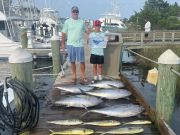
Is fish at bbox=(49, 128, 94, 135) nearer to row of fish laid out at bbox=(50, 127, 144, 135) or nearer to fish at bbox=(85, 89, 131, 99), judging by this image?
row of fish laid out at bbox=(50, 127, 144, 135)

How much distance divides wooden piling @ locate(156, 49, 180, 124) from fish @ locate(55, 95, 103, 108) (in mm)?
1211

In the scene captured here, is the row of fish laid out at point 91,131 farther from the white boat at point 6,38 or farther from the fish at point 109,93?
the white boat at point 6,38

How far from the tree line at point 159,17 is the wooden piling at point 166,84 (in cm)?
4112

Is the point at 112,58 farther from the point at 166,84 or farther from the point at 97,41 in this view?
the point at 166,84

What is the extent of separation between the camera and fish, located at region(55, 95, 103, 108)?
631cm

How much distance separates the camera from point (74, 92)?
7090mm

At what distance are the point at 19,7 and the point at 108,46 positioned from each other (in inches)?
768

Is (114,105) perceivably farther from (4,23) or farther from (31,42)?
(4,23)

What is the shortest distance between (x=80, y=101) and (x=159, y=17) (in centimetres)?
4906

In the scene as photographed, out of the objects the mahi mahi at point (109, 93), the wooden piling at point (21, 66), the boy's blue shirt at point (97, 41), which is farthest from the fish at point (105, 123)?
the boy's blue shirt at point (97, 41)

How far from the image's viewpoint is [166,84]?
5.52 meters

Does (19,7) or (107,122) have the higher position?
(19,7)

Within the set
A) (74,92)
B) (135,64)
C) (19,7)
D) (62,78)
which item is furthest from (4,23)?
(74,92)

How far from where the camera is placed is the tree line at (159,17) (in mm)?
48203
